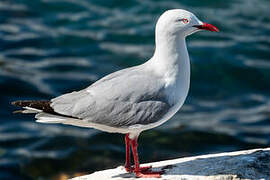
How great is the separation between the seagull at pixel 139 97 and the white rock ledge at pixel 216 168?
0.72 meters

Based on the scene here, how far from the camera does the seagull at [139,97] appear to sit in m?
5.86

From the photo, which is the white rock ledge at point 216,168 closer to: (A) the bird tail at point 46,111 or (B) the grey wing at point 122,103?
(B) the grey wing at point 122,103

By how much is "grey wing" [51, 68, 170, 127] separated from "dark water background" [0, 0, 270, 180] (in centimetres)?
481

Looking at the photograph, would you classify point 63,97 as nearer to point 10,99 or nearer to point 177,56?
point 177,56

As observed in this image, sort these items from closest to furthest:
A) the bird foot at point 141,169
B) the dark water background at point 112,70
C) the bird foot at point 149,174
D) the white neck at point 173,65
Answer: the white neck at point 173,65 < the bird foot at point 149,174 < the bird foot at point 141,169 < the dark water background at point 112,70

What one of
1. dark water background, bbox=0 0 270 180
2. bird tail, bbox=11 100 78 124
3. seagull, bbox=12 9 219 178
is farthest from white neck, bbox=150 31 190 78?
dark water background, bbox=0 0 270 180

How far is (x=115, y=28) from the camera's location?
49.7 feet

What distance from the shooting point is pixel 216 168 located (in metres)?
6.24

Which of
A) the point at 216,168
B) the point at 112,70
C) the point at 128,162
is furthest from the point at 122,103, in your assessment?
the point at 112,70

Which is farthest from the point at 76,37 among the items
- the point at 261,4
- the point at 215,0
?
the point at 261,4

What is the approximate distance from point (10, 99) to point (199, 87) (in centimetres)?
440

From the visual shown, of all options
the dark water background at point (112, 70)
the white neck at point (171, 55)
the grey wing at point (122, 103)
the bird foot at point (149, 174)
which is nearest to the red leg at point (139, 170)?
the bird foot at point (149, 174)

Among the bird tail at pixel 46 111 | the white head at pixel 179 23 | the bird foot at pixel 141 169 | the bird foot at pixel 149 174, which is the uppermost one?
the white head at pixel 179 23

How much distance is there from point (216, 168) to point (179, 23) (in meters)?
1.73
